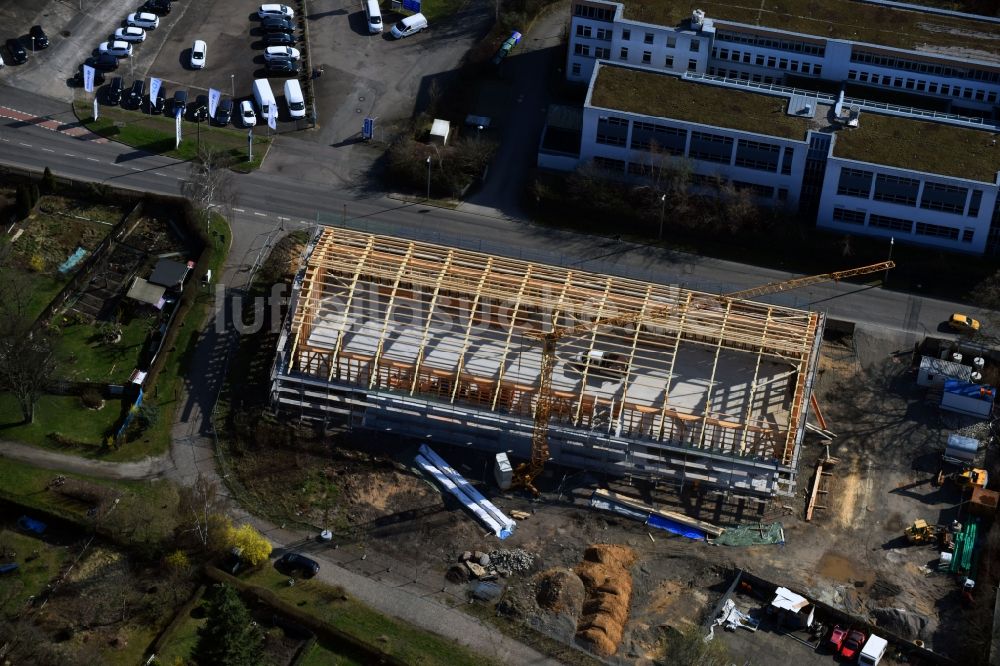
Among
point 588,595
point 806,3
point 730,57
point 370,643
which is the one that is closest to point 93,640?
point 370,643

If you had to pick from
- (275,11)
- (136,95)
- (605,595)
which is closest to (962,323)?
(605,595)

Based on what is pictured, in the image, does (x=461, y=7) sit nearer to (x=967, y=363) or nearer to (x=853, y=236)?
(x=853, y=236)

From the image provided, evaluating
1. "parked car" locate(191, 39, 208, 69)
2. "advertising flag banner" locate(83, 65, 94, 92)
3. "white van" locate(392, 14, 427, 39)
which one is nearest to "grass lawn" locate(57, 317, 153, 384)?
"advertising flag banner" locate(83, 65, 94, 92)

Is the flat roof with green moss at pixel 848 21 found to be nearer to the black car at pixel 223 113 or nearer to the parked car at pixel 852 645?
the black car at pixel 223 113

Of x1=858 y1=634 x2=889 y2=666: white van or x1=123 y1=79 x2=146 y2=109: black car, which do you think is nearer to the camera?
x1=858 y1=634 x2=889 y2=666: white van

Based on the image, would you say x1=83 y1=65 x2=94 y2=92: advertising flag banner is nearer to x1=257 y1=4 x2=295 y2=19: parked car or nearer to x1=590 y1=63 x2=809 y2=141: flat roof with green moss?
x1=257 y1=4 x2=295 y2=19: parked car

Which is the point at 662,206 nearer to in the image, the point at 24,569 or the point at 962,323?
the point at 962,323
